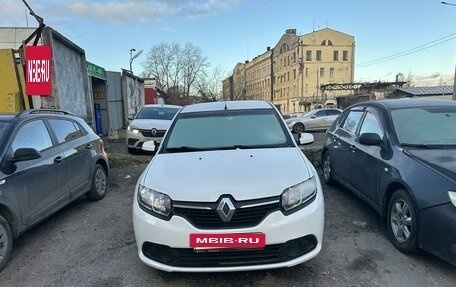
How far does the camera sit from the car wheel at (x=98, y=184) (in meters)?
5.65

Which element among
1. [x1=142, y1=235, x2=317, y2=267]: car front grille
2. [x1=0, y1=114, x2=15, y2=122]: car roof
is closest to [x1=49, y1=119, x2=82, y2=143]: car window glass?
[x1=0, y1=114, x2=15, y2=122]: car roof

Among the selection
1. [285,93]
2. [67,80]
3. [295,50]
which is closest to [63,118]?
[67,80]

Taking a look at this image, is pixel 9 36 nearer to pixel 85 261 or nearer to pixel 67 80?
pixel 67 80

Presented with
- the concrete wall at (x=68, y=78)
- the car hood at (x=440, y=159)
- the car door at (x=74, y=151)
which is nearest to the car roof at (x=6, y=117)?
the car door at (x=74, y=151)

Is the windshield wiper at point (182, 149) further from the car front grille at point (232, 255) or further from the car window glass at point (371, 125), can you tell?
the car window glass at point (371, 125)

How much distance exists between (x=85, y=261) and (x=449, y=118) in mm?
4660

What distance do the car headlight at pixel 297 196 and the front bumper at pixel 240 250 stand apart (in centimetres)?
5

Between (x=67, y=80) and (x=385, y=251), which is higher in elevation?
(x=67, y=80)

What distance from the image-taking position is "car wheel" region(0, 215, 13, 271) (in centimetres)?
344

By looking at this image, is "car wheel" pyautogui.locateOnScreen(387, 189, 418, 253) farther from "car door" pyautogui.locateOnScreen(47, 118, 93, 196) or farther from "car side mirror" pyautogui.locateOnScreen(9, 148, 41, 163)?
"car door" pyautogui.locateOnScreen(47, 118, 93, 196)

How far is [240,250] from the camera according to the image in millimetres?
2758

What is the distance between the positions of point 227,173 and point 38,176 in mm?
2518

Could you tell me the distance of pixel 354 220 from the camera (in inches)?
182

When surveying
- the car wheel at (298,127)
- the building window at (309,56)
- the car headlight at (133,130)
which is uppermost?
the building window at (309,56)
